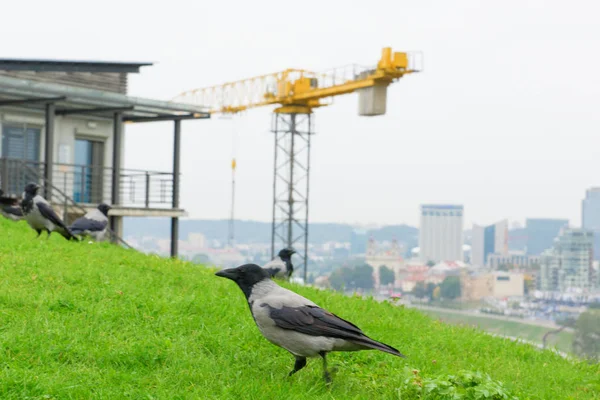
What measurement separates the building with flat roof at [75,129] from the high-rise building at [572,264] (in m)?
125

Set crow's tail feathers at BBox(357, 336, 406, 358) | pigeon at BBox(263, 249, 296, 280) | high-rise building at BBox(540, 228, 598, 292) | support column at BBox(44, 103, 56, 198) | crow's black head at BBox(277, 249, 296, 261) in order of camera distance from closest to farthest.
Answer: crow's tail feathers at BBox(357, 336, 406, 358)
pigeon at BBox(263, 249, 296, 280)
crow's black head at BBox(277, 249, 296, 261)
support column at BBox(44, 103, 56, 198)
high-rise building at BBox(540, 228, 598, 292)

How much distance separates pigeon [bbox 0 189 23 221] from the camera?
19375mm

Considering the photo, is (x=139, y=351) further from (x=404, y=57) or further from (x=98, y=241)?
(x=404, y=57)

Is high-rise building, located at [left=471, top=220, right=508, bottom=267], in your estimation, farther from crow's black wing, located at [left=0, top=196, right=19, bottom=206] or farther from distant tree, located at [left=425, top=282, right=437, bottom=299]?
crow's black wing, located at [left=0, top=196, right=19, bottom=206]

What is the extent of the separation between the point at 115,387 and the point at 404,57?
51.1 metres

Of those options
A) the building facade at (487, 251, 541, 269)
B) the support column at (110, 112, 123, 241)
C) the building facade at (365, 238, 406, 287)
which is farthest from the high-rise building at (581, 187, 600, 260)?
the support column at (110, 112, 123, 241)

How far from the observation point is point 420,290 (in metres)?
136

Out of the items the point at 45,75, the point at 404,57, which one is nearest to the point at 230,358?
the point at 45,75

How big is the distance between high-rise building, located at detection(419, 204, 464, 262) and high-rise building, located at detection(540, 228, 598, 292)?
21.4 metres

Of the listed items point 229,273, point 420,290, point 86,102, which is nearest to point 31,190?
point 86,102

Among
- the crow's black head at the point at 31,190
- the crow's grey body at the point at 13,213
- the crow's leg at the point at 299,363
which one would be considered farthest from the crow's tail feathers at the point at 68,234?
the crow's leg at the point at 299,363

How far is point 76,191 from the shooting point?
2945 cm

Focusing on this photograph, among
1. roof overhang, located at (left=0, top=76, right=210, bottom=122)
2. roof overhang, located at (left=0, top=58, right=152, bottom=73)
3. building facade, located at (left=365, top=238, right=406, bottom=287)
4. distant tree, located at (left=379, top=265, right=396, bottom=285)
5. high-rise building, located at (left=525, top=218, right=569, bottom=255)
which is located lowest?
distant tree, located at (left=379, top=265, right=396, bottom=285)

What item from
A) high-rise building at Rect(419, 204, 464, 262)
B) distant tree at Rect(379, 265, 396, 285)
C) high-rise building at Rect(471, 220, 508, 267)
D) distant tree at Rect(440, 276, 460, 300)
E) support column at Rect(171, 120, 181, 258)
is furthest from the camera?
high-rise building at Rect(471, 220, 508, 267)
